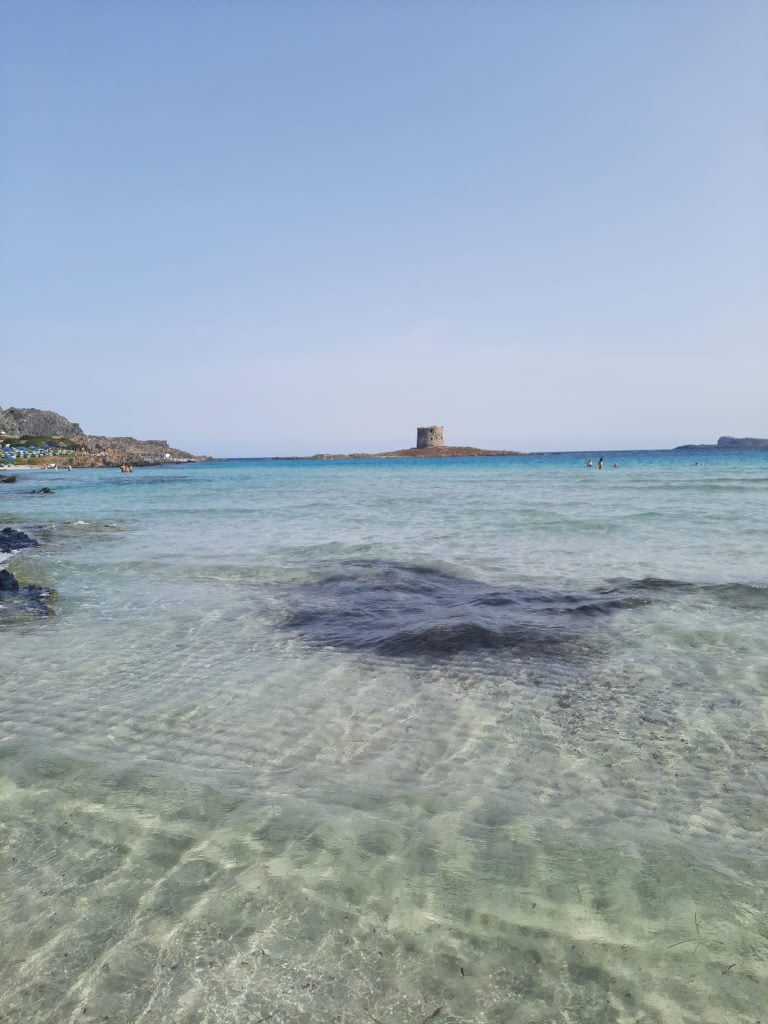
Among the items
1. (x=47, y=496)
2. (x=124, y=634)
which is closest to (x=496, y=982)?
(x=124, y=634)

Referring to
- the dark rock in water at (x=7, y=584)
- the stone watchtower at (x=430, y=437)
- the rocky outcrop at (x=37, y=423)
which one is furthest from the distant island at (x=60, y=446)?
the dark rock in water at (x=7, y=584)

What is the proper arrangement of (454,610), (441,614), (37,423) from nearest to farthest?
1. (441,614)
2. (454,610)
3. (37,423)

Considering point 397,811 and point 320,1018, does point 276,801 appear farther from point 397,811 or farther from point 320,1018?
point 320,1018

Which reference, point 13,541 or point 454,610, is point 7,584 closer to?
point 13,541

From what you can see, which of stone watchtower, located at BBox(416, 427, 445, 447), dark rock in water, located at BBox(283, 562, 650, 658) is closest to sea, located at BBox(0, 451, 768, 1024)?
dark rock in water, located at BBox(283, 562, 650, 658)

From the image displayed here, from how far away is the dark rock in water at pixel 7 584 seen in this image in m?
11.3

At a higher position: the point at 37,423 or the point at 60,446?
the point at 37,423

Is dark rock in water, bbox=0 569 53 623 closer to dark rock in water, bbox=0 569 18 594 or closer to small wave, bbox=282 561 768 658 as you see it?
dark rock in water, bbox=0 569 18 594

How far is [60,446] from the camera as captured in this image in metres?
116

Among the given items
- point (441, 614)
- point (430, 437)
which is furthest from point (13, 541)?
point (430, 437)

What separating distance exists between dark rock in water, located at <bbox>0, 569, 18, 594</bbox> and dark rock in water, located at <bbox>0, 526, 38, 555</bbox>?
479 cm

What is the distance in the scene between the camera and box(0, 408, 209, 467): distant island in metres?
99.3

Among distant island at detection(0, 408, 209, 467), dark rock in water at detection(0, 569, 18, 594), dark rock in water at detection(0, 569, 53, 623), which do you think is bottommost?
dark rock in water at detection(0, 569, 53, 623)

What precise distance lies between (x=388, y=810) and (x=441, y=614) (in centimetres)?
526
